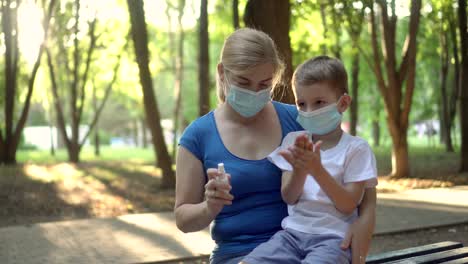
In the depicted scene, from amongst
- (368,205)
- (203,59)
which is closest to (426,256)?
(368,205)

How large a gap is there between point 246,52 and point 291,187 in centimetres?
58

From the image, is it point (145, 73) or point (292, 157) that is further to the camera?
point (145, 73)

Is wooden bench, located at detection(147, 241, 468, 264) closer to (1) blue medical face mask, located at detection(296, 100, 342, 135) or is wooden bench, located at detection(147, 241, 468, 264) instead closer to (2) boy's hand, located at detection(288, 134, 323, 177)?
(1) blue medical face mask, located at detection(296, 100, 342, 135)

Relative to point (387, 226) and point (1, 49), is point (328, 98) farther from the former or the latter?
point (1, 49)

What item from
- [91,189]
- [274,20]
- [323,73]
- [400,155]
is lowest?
[91,189]

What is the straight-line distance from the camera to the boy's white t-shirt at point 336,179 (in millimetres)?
2711

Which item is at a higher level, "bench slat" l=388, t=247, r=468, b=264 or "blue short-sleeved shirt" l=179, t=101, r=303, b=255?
"blue short-sleeved shirt" l=179, t=101, r=303, b=255

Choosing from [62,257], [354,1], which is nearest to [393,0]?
[354,1]

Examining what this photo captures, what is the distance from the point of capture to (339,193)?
8.57 ft

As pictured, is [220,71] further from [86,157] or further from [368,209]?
[86,157]

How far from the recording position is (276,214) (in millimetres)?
2908

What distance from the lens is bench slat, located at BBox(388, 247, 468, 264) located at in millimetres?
3746

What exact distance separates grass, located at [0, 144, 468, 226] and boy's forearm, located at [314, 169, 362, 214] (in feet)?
28.1

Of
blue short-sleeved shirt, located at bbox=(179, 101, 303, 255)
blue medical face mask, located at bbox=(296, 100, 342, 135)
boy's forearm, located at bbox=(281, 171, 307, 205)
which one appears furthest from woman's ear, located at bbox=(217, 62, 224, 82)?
boy's forearm, located at bbox=(281, 171, 307, 205)
